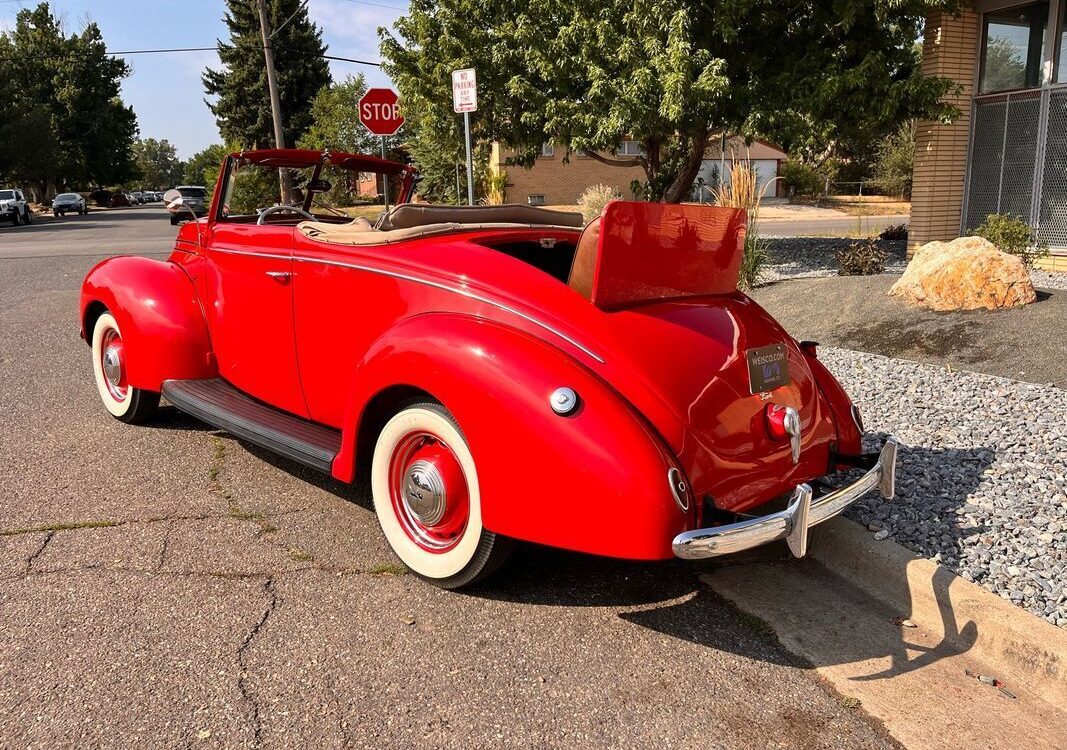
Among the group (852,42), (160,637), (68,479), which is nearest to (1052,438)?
(160,637)

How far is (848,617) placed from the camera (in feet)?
9.23

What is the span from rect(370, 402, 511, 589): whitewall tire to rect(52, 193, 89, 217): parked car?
44.6 m

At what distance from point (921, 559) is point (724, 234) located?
1.44 m

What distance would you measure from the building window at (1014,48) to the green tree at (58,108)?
49672 millimetres

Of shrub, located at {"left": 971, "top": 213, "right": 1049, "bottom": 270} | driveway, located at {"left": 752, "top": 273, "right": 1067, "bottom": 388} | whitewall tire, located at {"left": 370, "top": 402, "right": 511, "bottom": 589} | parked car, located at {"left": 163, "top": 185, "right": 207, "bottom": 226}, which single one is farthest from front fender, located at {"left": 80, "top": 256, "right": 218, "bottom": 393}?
shrub, located at {"left": 971, "top": 213, "right": 1049, "bottom": 270}

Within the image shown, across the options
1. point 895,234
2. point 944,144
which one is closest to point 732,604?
point 944,144

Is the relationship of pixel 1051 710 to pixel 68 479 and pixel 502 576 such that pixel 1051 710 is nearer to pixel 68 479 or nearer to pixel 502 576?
pixel 502 576

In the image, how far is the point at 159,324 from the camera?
4.25 m

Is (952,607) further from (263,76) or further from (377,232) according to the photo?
(263,76)

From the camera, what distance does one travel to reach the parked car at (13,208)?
30250mm

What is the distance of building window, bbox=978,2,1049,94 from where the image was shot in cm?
1030

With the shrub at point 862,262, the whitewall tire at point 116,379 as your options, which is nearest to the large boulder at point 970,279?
the shrub at point 862,262

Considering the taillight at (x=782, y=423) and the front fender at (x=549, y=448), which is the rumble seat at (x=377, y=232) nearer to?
the front fender at (x=549, y=448)

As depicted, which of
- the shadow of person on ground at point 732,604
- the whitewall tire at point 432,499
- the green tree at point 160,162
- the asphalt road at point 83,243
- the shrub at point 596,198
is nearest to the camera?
the shadow of person on ground at point 732,604
